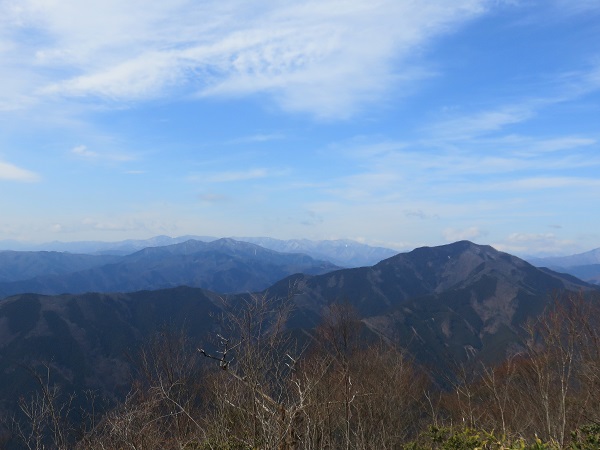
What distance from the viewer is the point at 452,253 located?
190m

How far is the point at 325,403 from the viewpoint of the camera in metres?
12.1

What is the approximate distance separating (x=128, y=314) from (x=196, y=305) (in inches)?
723

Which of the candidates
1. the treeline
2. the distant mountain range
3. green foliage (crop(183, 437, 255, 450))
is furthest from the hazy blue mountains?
green foliage (crop(183, 437, 255, 450))

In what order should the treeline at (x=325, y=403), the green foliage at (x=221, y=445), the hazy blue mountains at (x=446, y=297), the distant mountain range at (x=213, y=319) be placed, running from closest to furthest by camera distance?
the treeline at (x=325, y=403)
the green foliage at (x=221, y=445)
the distant mountain range at (x=213, y=319)
the hazy blue mountains at (x=446, y=297)

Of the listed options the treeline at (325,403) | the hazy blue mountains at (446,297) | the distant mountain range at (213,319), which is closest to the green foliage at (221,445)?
the treeline at (325,403)

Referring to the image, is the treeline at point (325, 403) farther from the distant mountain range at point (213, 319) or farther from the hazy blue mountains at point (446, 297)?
the distant mountain range at point (213, 319)

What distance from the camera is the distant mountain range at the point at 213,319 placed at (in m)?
88.3

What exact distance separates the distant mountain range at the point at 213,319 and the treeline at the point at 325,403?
43.6m

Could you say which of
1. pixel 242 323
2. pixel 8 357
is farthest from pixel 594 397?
pixel 8 357

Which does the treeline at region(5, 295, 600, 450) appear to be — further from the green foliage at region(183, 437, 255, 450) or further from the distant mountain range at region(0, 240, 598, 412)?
the distant mountain range at region(0, 240, 598, 412)

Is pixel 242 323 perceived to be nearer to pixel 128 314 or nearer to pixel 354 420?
pixel 354 420

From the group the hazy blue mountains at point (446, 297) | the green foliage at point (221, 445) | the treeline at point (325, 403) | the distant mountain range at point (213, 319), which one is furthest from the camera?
the hazy blue mountains at point (446, 297)

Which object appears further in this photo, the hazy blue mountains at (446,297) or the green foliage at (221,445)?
the hazy blue mountains at (446,297)

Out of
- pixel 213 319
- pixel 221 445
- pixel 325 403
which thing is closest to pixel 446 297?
pixel 213 319
